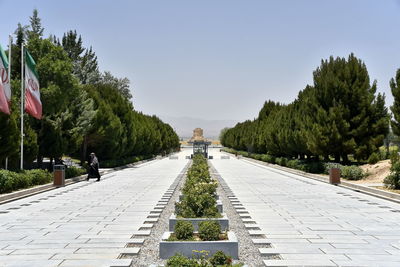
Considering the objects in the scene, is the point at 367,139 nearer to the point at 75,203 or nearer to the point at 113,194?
the point at 113,194

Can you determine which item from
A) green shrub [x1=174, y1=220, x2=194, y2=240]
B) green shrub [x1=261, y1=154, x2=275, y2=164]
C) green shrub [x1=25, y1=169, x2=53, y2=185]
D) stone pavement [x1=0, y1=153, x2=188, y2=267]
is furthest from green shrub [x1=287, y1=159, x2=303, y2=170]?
green shrub [x1=174, y1=220, x2=194, y2=240]

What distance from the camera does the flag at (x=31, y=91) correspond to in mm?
19266

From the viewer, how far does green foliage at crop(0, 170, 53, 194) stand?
636 inches

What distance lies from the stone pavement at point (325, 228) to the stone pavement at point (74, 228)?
2.79 meters

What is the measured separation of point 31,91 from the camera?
19.7 metres

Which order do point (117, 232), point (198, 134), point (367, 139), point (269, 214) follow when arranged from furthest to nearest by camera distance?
point (198, 134), point (367, 139), point (269, 214), point (117, 232)

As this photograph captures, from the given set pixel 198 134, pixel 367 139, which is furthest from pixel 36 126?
pixel 198 134

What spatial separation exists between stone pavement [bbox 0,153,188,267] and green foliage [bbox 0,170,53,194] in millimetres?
1035

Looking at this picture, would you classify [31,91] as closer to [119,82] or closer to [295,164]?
[295,164]

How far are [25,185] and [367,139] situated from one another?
19562 millimetres

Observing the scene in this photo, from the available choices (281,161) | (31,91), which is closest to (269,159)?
(281,161)

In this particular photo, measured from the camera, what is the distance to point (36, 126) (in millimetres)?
23203

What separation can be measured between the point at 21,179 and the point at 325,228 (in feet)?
41.9

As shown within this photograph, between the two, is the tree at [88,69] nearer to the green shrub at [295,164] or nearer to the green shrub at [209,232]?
the green shrub at [295,164]
